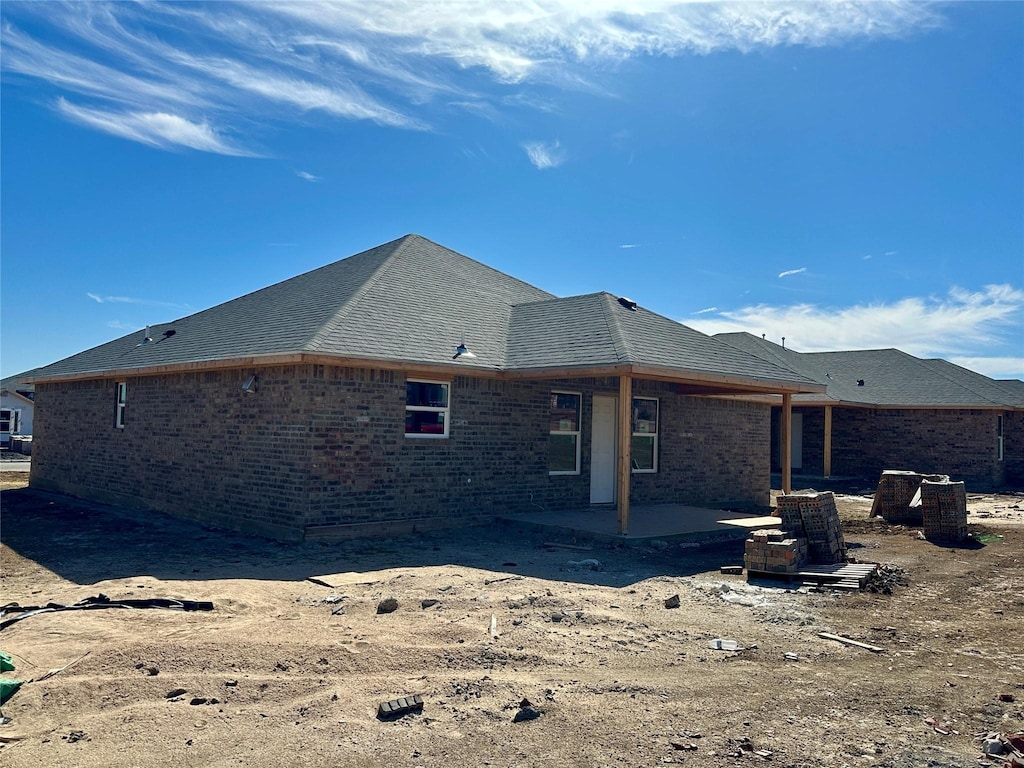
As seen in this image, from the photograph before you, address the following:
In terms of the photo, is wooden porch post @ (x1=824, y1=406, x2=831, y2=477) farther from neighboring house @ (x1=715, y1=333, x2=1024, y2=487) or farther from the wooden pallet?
the wooden pallet

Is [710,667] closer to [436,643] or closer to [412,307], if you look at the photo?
[436,643]

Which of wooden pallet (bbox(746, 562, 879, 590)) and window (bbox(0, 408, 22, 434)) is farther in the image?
window (bbox(0, 408, 22, 434))

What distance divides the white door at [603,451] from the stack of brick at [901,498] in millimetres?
5488

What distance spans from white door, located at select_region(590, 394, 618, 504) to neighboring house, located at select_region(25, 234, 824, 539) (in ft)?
0.13

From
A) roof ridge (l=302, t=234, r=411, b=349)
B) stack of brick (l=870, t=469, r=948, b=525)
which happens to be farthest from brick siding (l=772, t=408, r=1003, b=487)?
roof ridge (l=302, t=234, r=411, b=349)

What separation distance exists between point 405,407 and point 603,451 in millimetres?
4677

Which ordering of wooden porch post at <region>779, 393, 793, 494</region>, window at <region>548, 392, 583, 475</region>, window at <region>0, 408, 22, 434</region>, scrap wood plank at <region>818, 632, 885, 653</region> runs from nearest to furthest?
scrap wood plank at <region>818, 632, 885, 653</region>
window at <region>548, 392, 583, 475</region>
wooden porch post at <region>779, 393, 793, 494</region>
window at <region>0, 408, 22, 434</region>

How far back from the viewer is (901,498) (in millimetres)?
15672

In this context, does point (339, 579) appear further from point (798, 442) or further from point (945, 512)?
point (798, 442)

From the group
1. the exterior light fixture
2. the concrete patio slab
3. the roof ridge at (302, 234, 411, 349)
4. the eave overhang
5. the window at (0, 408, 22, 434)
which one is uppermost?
the roof ridge at (302, 234, 411, 349)

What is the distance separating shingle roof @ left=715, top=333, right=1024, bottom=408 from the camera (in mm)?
26703

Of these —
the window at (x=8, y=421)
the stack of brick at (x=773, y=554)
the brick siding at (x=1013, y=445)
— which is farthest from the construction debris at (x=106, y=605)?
the window at (x=8, y=421)

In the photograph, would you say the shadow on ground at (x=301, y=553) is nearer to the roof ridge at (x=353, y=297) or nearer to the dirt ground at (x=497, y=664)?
the dirt ground at (x=497, y=664)

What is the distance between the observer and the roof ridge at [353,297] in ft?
39.0
